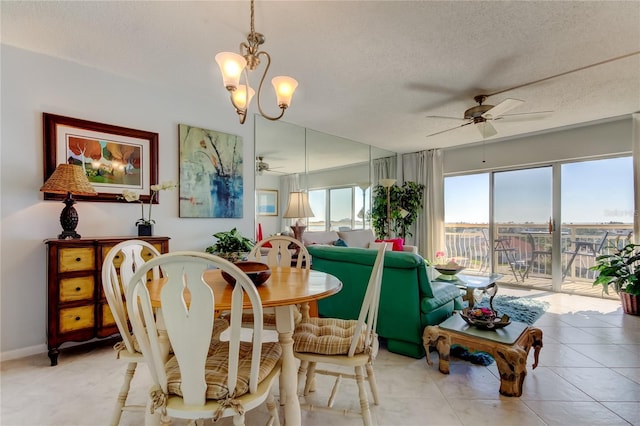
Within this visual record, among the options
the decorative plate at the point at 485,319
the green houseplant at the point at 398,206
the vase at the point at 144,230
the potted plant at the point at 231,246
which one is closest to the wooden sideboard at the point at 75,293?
the vase at the point at 144,230

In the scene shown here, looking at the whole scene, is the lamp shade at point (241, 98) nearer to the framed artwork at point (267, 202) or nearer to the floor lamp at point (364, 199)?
the framed artwork at point (267, 202)

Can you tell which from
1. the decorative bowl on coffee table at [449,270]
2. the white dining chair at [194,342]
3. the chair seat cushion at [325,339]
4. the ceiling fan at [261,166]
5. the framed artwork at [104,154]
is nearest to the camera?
the white dining chair at [194,342]

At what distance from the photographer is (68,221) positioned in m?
2.39

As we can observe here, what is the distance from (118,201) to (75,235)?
516 mm

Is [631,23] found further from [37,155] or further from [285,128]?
[37,155]

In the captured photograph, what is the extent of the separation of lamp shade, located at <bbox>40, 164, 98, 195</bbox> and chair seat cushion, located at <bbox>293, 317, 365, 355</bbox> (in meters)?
2.05

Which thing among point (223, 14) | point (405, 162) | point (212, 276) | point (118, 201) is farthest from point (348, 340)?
point (405, 162)

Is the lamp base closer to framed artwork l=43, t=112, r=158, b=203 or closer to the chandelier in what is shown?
framed artwork l=43, t=112, r=158, b=203

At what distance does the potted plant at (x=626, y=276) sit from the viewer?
339cm

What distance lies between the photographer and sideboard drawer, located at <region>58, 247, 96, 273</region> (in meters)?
2.25

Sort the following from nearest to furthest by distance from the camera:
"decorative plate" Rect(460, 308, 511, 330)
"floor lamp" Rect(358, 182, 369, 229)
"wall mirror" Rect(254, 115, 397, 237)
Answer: "decorative plate" Rect(460, 308, 511, 330) < "wall mirror" Rect(254, 115, 397, 237) < "floor lamp" Rect(358, 182, 369, 229)

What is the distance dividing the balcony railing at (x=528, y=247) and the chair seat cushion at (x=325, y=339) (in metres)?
4.32

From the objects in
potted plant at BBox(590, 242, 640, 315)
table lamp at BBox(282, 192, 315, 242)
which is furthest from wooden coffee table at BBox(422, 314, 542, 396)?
potted plant at BBox(590, 242, 640, 315)

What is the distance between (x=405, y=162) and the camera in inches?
249
